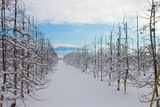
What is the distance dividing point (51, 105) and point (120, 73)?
947cm

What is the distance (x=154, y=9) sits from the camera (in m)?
12.4

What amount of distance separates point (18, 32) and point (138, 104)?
32.0 ft

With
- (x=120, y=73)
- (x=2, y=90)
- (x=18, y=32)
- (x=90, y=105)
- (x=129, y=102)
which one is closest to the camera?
(x=2, y=90)

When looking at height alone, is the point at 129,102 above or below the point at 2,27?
below

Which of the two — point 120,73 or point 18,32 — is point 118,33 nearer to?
point 120,73

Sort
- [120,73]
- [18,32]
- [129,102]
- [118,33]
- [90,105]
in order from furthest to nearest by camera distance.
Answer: [118,33] → [120,73] → [129,102] → [90,105] → [18,32]

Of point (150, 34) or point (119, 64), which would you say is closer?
point (150, 34)

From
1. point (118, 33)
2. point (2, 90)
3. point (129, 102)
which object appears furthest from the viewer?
point (118, 33)

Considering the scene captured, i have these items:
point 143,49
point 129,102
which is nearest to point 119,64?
point 129,102

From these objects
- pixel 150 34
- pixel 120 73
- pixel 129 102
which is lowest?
pixel 129 102

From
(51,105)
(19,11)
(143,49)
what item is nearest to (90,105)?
(51,105)

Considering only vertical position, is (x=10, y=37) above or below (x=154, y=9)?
below

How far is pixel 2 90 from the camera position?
478 inches

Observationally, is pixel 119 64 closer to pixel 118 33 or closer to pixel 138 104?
pixel 118 33
